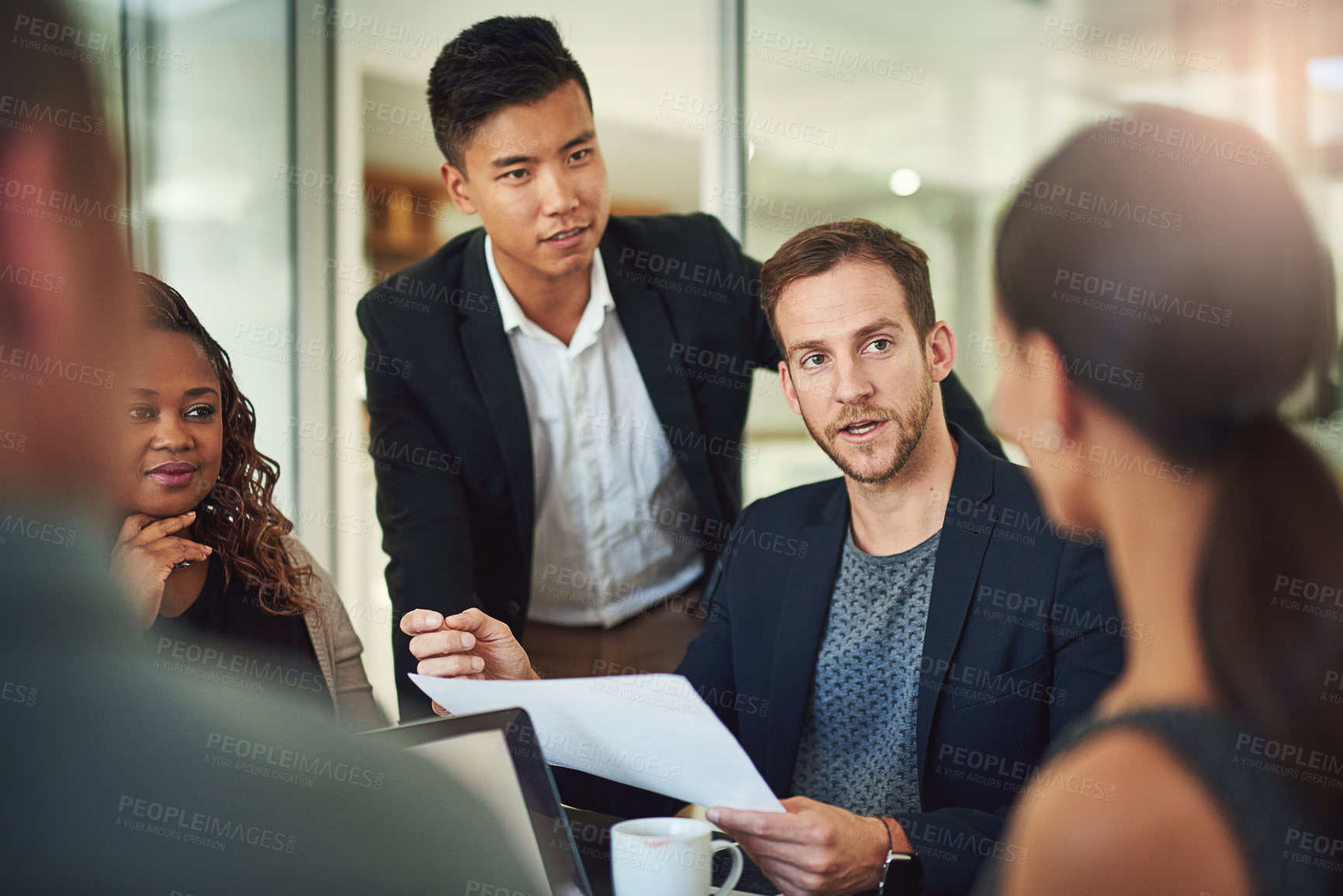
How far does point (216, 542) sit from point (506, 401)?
0.75 m

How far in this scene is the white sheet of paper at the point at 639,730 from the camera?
104cm

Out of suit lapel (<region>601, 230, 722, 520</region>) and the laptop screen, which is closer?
the laptop screen

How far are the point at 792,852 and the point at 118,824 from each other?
872 millimetres

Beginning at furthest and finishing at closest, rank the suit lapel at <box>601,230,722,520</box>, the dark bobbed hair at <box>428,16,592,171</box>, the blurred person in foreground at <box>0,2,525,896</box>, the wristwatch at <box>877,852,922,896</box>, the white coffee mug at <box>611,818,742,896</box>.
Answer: the suit lapel at <box>601,230,722,520</box> → the dark bobbed hair at <box>428,16,592,171</box> → the wristwatch at <box>877,852,922,896</box> → the white coffee mug at <box>611,818,742,896</box> → the blurred person in foreground at <box>0,2,525,896</box>

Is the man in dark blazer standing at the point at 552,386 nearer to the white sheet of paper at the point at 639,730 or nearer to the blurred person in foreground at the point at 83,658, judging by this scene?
the white sheet of paper at the point at 639,730

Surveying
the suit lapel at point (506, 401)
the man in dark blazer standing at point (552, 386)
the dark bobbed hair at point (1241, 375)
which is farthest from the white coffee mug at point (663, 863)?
the suit lapel at point (506, 401)

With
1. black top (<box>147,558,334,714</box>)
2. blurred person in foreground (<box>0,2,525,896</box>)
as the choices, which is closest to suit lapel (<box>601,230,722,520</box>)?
black top (<box>147,558,334,714</box>)

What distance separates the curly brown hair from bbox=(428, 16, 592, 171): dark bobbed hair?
766 mm

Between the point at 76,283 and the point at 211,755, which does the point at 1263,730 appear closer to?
the point at 211,755

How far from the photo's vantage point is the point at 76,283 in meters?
0.48

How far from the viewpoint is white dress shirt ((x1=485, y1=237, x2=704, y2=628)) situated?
102 inches

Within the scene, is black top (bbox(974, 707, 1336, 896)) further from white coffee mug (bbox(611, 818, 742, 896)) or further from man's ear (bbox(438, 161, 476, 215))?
man's ear (bbox(438, 161, 476, 215))

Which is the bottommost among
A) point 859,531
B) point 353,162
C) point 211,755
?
point 211,755

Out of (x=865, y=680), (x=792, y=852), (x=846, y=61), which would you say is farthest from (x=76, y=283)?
(x=846, y=61)
